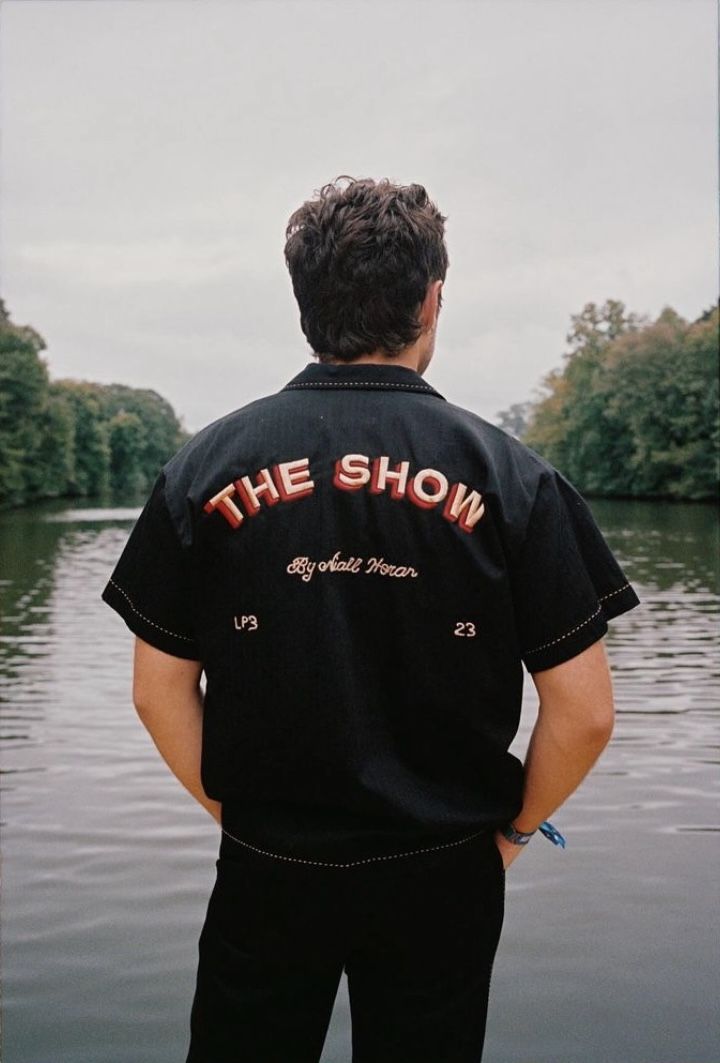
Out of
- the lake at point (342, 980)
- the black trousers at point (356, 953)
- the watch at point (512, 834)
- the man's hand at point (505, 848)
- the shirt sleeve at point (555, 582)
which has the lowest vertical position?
the lake at point (342, 980)

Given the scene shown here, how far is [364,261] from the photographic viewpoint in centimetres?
229

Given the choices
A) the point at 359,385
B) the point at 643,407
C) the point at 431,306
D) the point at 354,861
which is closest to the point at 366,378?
the point at 359,385

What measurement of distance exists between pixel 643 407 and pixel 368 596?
2440 inches

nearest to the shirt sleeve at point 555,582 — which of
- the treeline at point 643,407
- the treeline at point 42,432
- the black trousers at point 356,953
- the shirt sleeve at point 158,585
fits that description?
the black trousers at point 356,953

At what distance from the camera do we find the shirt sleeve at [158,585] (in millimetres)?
2354

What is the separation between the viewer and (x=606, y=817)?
695cm

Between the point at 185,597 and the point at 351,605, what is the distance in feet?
1.07

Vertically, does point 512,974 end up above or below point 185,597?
below

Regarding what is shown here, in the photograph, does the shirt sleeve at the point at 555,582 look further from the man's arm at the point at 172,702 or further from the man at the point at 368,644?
the man's arm at the point at 172,702

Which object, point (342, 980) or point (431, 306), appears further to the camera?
point (342, 980)

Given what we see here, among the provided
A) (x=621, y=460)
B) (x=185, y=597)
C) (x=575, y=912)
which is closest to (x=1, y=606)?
(x=575, y=912)

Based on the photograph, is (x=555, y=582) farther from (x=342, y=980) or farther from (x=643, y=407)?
(x=643, y=407)

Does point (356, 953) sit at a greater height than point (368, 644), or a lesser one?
lesser

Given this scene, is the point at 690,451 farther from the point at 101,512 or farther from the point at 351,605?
the point at 351,605
